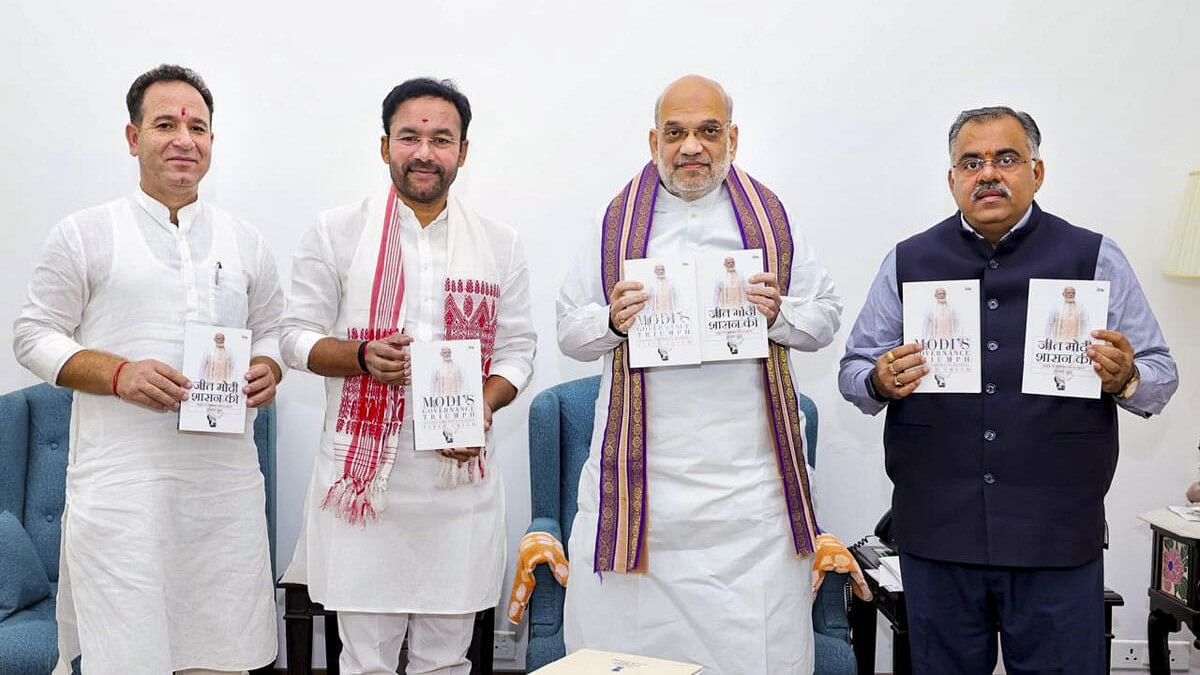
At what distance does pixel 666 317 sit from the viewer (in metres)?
2.84

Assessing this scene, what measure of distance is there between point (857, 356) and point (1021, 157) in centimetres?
66

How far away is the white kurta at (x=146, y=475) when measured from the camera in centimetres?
278

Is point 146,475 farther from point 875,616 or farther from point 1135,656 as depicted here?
point 1135,656

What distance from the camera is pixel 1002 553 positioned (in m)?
2.59

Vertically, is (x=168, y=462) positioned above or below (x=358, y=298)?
below

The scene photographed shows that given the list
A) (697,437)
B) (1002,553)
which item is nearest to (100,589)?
A: (697,437)

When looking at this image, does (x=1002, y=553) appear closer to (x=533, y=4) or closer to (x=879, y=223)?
(x=879, y=223)

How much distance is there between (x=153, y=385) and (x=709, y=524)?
4.99ft

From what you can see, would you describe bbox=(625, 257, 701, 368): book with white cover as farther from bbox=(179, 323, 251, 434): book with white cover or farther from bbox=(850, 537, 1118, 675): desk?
bbox=(850, 537, 1118, 675): desk

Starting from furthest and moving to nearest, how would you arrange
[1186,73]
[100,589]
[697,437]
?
[1186,73]
[697,437]
[100,589]

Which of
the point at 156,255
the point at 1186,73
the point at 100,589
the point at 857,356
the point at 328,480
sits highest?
the point at 1186,73

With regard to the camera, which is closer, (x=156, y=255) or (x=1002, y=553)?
(x=1002, y=553)

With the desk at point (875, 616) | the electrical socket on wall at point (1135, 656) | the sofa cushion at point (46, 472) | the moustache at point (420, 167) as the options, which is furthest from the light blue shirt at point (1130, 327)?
the sofa cushion at point (46, 472)

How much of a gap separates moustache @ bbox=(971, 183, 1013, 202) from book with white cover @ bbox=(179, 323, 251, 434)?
6.36 ft
